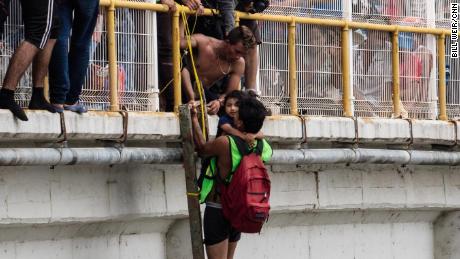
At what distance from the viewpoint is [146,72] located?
13.1 meters

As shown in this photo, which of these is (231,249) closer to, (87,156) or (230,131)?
(230,131)

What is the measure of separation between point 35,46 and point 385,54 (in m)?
4.72

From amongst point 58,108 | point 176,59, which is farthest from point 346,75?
point 58,108

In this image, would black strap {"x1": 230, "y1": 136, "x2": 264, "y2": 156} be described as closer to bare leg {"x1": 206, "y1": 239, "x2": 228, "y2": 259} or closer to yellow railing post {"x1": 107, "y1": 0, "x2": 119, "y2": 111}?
bare leg {"x1": 206, "y1": 239, "x2": 228, "y2": 259}

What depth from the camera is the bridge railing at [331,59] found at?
12938 mm

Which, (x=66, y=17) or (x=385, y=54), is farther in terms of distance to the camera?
(x=385, y=54)

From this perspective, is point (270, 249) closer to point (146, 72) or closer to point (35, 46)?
point (146, 72)

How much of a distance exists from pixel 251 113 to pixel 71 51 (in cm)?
150

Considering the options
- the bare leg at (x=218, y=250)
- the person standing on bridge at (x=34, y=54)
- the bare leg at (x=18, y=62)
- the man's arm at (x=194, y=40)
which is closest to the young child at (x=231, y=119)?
the man's arm at (x=194, y=40)

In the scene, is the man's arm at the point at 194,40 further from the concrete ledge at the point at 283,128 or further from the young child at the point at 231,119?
the concrete ledge at the point at 283,128

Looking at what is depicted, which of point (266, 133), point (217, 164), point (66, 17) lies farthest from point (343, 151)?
point (66, 17)

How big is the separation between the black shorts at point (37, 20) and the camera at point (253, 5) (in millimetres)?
2645

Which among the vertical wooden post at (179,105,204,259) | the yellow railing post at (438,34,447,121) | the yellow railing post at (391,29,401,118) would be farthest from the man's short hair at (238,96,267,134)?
the yellow railing post at (438,34,447,121)

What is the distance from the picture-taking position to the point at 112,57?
12562 millimetres
